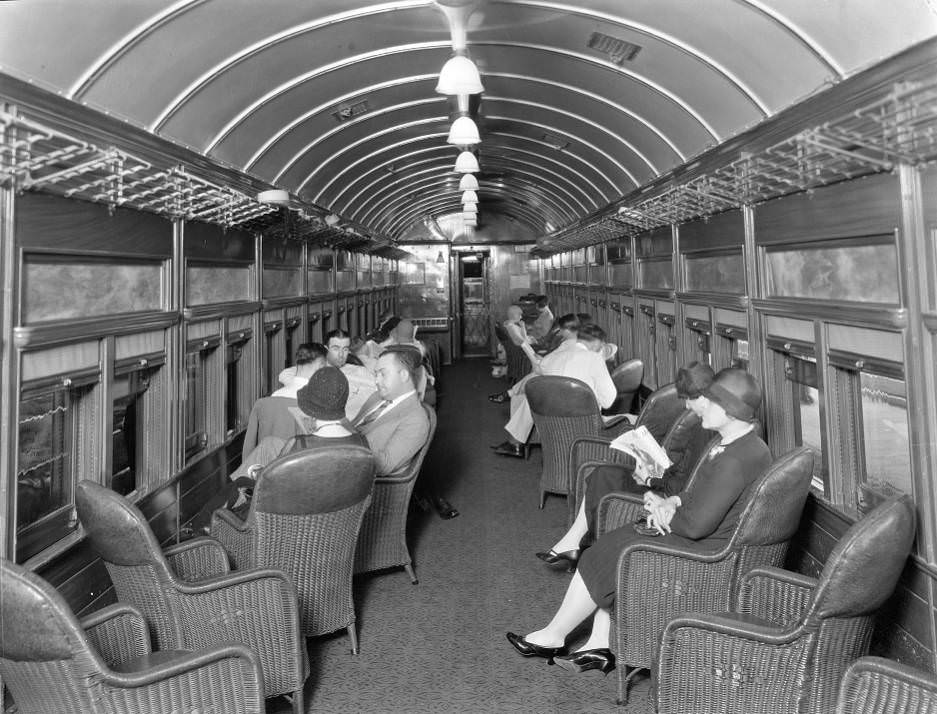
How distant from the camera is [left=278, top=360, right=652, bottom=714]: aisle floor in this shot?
134 inches

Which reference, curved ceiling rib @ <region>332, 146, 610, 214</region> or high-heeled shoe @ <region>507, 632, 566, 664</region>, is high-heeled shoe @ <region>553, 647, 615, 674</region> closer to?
high-heeled shoe @ <region>507, 632, 566, 664</region>

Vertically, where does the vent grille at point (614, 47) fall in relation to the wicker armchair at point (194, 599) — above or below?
above

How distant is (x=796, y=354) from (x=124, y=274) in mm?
3695

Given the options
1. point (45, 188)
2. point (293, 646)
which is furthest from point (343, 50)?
point (293, 646)

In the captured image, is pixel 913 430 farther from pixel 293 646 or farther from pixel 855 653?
pixel 293 646

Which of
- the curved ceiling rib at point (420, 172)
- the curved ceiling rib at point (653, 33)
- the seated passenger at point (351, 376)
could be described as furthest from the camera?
the curved ceiling rib at point (420, 172)

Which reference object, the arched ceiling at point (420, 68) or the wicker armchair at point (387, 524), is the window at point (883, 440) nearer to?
the arched ceiling at point (420, 68)

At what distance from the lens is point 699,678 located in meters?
2.81

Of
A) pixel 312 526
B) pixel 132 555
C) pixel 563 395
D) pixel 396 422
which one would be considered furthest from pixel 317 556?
pixel 563 395

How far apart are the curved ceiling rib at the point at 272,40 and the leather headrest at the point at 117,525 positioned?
232cm

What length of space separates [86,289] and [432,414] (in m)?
2.34

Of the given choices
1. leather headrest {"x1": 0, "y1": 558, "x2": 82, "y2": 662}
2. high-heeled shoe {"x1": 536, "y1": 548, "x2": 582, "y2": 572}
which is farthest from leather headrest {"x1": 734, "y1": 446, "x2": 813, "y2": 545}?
leather headrest {"x1": 0, "y1": 558, "x2": 82, "y2": 662}

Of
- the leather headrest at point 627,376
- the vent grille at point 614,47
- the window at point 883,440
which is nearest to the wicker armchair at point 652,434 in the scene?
the window at point 883,440

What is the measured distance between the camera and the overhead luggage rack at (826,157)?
107 inches
